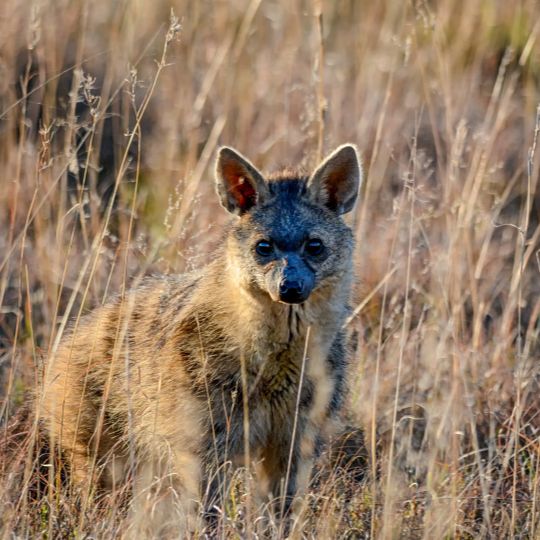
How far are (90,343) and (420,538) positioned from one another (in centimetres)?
185

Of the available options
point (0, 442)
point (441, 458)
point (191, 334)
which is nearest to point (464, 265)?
point (441, 458)

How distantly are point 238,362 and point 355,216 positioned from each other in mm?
2509

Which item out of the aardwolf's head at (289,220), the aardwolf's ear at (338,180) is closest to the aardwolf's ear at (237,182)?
the aardwolf's head at (289,220)

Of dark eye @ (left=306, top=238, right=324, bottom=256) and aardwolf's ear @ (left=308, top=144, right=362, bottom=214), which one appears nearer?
dark eye @ (left=306, top=238, right=324, bottom=256)

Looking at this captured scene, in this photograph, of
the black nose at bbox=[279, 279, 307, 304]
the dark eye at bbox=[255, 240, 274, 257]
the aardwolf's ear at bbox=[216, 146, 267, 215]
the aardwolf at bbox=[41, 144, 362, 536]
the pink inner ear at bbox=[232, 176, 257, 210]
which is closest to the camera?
the black nose at bbox=[279, 279, 307, 304]

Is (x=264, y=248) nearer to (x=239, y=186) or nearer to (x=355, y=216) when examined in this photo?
(x=239, y=186)

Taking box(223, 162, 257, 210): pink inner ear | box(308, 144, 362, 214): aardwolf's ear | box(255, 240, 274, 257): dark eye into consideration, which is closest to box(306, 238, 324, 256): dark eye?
box(255, 240, 274, 257): dark eye

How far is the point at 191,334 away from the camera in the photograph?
5.15 metres

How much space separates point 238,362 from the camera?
4969 mm

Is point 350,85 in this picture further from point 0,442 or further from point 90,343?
point 0,442

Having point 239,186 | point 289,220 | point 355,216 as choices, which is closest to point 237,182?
point 239,186

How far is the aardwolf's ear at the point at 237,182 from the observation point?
16.9 feet

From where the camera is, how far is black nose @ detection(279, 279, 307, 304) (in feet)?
15.3

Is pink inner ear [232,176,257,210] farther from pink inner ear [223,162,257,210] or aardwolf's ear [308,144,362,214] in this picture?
aardwolf's ear [308,144,362,214]
